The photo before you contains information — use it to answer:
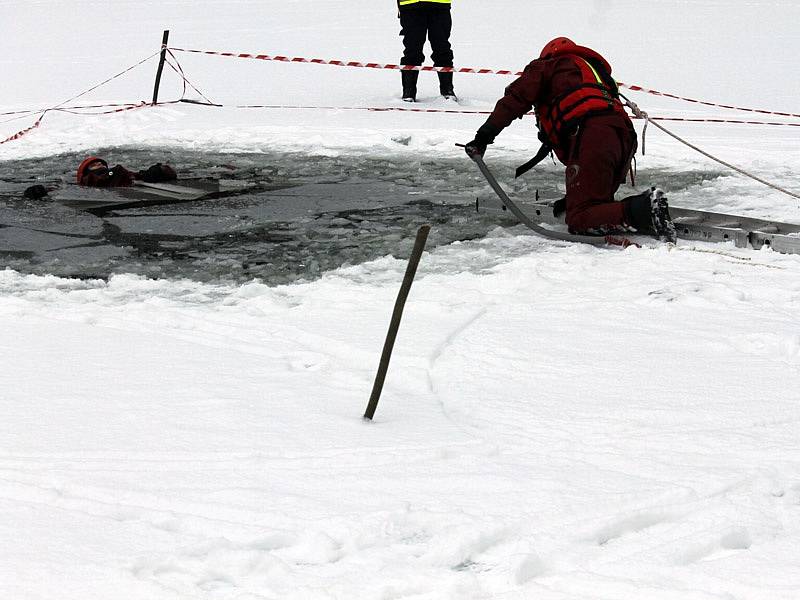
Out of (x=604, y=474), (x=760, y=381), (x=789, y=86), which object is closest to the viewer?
(x=604, y=474)

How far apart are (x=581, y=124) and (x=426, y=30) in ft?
18.1

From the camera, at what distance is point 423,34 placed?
10656 millimetres

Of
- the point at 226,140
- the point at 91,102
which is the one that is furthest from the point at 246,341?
the point at 91,102

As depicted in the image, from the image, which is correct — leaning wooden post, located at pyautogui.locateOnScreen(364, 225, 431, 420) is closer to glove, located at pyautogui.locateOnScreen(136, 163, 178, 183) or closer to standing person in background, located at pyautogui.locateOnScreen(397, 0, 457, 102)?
glove, located at pyautogui.locateOnScreen(136, 163, 178, 183)

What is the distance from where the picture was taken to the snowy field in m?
2.21

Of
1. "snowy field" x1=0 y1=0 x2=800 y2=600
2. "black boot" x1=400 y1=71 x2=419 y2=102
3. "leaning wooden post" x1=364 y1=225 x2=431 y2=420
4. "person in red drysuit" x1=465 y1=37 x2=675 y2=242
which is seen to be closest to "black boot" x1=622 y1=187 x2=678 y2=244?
"person in red drysuit" x1=465 y1=37 x2=675 y2=242

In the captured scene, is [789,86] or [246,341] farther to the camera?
[789,86]

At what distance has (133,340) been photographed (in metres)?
3.90

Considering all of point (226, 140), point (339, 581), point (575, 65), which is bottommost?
point (339, 581)

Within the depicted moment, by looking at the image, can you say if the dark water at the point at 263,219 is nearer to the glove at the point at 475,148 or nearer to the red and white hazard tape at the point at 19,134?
the glove at the point at 475,148

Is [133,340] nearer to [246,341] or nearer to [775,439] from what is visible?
[246,341]

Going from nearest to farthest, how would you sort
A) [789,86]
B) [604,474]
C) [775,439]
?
[604,474] → [775,439] → [789,86]

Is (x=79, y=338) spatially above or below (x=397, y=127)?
below

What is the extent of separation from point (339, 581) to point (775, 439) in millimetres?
1442
